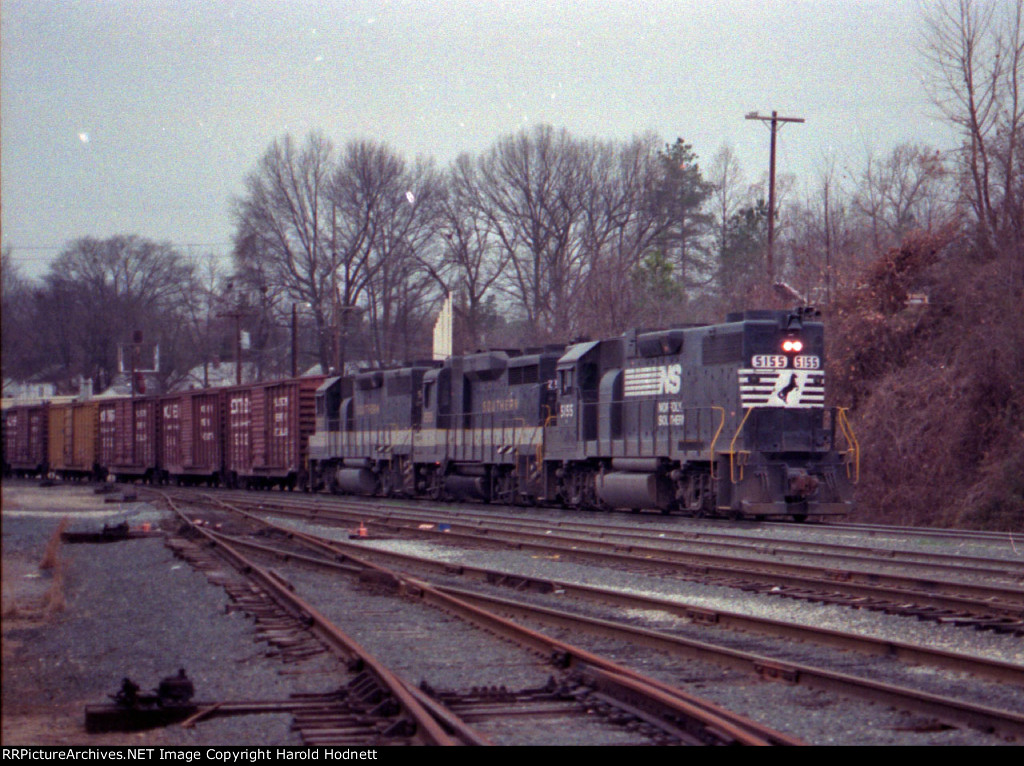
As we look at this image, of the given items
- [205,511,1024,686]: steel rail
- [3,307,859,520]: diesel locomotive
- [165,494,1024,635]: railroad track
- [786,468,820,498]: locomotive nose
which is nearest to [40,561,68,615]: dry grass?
[205,511,1024,686]: steel rail

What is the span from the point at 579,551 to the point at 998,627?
20.9 ft

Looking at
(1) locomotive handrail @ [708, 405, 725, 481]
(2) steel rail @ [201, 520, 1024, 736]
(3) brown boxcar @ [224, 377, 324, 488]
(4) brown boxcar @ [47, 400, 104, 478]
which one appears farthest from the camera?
(4) brown boxcar @ [47, 400, 104, 478]

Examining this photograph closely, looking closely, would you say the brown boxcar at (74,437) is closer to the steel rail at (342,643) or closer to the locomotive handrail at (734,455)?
the steel rail at (342,643)

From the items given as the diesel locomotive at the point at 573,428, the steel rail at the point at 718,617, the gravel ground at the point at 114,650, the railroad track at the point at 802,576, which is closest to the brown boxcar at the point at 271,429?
the diesel locomotive at the point at 573,428

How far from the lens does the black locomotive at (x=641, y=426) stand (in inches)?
712

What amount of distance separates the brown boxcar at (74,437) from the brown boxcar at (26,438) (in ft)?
2.33

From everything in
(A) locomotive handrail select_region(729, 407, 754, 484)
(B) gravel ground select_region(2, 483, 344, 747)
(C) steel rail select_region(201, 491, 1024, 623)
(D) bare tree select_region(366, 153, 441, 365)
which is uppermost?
(D) bare tree select_region(366, 153, 441, 365)

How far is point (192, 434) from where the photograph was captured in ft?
129

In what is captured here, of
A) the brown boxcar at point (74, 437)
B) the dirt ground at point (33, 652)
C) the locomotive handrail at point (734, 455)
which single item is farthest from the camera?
the brown boxcar at point (74, 437)

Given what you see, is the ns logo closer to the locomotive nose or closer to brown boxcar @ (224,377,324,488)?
the locomotive nose

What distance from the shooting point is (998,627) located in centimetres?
834

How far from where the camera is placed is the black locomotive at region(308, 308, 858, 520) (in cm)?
1809

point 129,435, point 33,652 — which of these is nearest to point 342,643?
point 33,652

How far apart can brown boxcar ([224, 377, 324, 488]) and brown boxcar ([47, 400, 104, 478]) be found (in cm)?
905
